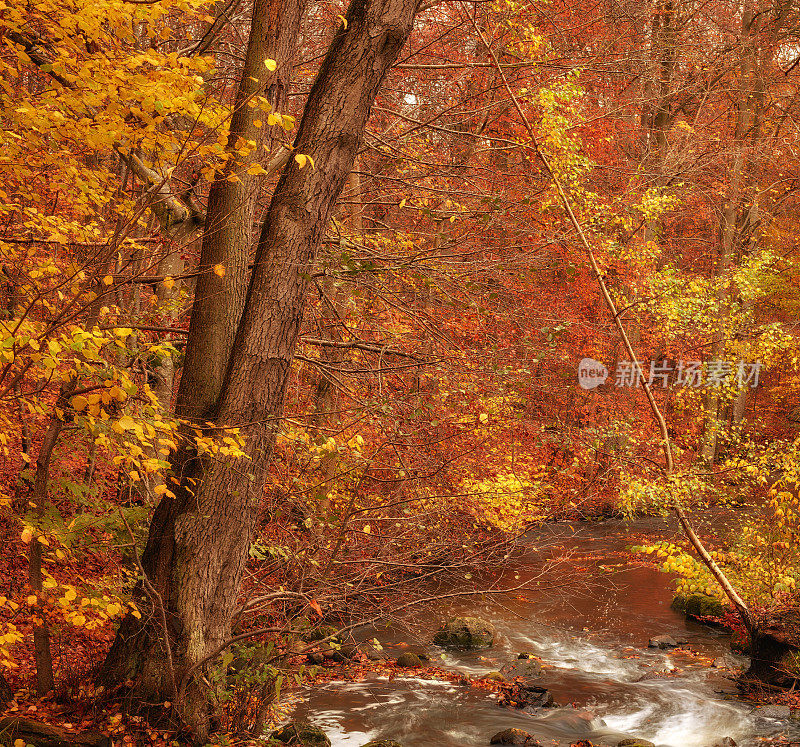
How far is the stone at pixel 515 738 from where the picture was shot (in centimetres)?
771

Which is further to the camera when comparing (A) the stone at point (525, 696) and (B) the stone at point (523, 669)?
(B) the stone at point (523, 669)

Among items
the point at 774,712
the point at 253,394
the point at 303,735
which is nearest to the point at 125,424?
the point at 253,394

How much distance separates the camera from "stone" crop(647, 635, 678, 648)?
Answer: 36.3ft

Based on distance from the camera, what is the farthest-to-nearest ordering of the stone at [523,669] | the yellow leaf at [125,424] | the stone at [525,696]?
the stone at [523,669] < the stone at [525,696] < the yellow leaf at [125,424]

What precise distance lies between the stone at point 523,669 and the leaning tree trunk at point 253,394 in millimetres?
6013

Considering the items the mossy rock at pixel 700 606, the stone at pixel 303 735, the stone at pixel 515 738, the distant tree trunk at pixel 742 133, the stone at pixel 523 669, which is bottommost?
the stone at pixel 523 669

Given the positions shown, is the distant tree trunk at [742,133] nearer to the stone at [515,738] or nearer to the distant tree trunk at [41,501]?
the stone at [515,738]

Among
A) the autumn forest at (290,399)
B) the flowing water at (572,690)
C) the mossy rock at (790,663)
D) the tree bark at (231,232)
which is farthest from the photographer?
the mossy rock at (790,663)

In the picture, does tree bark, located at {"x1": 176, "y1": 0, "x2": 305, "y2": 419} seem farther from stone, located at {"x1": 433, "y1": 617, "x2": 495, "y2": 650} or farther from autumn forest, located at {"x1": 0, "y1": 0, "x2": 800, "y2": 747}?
stone, located at {"x1": 433, "y1": 617, "x2": 495, "y2": 650}

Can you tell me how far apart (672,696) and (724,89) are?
18.2m

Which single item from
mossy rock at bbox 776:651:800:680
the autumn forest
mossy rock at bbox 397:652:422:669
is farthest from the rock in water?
mossy rock at bbox 776:651:800:680

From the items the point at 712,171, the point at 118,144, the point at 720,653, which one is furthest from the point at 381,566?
the point at 712,171

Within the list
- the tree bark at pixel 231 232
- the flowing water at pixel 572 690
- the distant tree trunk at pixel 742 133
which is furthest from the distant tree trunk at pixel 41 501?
the distant tree trunk at pixel 742 133

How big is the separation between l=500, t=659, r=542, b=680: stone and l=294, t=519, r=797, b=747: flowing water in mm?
158
